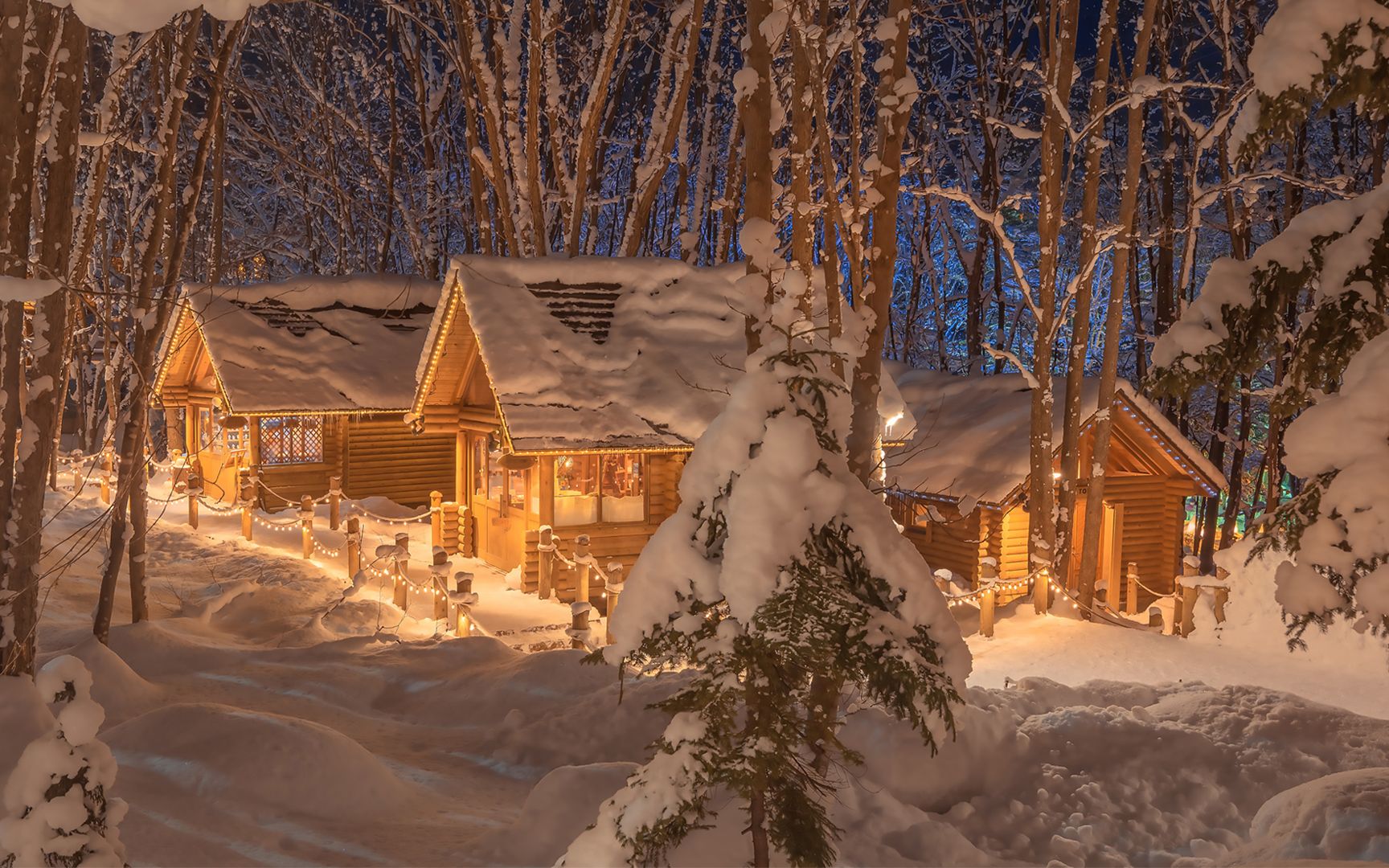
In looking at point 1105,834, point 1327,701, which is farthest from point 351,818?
point 1327,701

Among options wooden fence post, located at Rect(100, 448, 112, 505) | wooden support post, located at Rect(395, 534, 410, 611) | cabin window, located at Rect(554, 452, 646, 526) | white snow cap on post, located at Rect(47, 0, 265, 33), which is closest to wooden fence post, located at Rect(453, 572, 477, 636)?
wooden support post, located at Rect(395, 534, 410, 611)

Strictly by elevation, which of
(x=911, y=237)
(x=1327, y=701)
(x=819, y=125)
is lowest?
(x=1327, y=701)

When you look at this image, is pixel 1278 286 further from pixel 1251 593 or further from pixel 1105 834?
pixel 1251 593

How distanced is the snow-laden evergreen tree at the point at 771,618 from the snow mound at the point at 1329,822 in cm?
237

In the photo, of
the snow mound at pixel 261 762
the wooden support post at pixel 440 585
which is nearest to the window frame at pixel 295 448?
the wooden support post at pixel 440 585

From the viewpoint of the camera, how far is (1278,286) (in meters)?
5.01

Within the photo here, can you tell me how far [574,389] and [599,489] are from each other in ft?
6.39

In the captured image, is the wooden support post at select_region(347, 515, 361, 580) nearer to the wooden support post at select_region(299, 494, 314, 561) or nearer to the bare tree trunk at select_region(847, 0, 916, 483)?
the wooden support post at select_region(299, 494, 314, 561)

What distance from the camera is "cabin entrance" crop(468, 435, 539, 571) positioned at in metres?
17.3

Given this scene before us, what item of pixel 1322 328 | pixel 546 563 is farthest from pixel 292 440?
pixel 1322 328

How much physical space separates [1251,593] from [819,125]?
37.9 ft

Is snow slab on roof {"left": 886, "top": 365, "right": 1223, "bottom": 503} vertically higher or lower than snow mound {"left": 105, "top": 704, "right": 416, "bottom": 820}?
higher

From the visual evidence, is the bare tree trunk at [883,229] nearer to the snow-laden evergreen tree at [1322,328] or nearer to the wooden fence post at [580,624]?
the snow-laden evergreen tree at [1322,328]

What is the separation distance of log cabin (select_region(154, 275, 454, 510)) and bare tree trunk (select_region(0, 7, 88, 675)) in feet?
46.1
